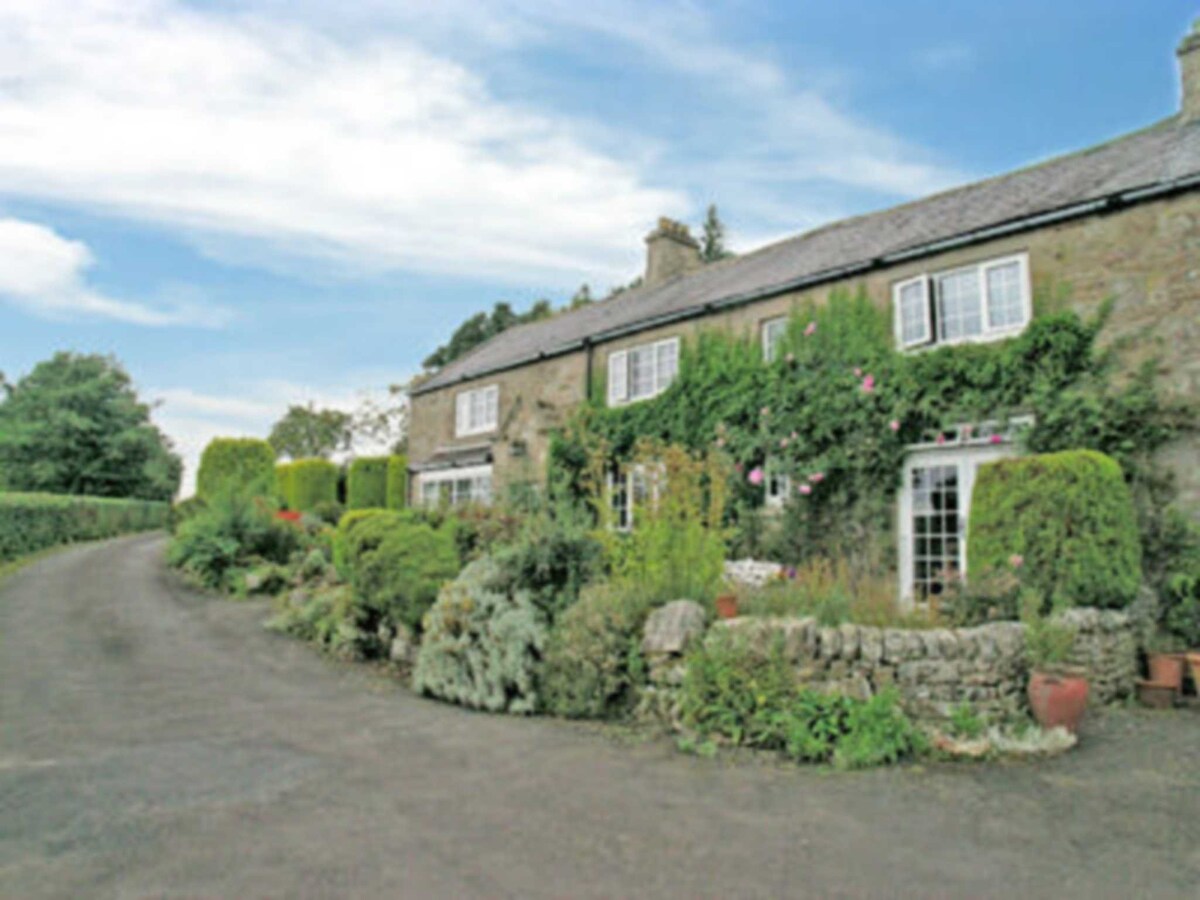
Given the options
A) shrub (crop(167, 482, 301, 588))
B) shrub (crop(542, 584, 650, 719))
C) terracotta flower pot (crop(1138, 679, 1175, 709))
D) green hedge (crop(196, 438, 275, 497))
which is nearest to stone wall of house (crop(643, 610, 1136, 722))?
shrub (crop(542, 584, 650, 719))

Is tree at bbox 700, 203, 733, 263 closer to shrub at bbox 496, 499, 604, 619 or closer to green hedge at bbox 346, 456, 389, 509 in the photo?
green hedge at bbox 346, 456, 389, 509

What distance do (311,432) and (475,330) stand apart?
11.9 metres

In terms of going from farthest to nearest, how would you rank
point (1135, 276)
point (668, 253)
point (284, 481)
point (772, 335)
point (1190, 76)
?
point (284, 481) < point (668, 253) < point (772, 335) < point (1190, 76) < point (1135, 276)

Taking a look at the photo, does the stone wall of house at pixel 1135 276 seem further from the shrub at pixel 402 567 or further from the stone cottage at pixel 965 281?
the shrub at pixel 402 567

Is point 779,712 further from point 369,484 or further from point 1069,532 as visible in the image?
point 369,484

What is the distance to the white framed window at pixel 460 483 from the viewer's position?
21.3 metres

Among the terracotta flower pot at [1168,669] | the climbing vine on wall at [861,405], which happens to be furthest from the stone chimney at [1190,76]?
the terracotta flower pot at [1168,669]

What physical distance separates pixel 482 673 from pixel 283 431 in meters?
42.0

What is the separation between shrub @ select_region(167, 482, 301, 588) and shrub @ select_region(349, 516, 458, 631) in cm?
664

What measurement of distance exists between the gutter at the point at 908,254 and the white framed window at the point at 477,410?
2533mm

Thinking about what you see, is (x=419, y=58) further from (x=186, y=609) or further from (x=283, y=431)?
(x=283, y=431)

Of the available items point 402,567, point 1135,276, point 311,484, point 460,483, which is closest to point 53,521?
point 311,484

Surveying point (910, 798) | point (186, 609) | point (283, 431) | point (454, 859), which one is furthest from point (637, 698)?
point (283, 431)

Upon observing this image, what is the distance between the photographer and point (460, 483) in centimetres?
2250
